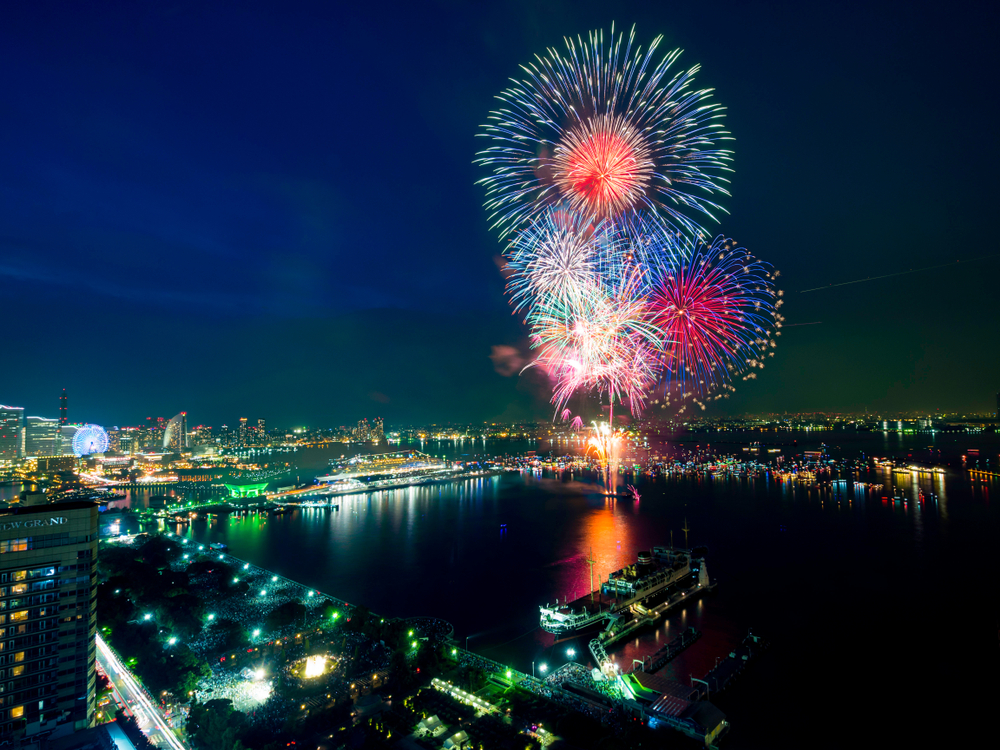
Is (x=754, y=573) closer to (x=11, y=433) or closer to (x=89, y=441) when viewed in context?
(x=11, y=433)

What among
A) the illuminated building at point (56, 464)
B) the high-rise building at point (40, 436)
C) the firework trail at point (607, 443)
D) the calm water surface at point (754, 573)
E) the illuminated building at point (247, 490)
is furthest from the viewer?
the high-rise building at point (40, 436)

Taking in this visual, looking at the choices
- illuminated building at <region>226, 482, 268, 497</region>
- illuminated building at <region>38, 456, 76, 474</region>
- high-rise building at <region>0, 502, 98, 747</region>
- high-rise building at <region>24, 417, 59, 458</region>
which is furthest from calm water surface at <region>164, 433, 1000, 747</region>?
high-rise building at <region>24, 417, 59, 458</region>

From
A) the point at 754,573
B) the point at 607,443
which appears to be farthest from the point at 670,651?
the point at 607,443

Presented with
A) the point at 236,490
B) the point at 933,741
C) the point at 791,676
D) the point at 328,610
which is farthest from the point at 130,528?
the point at 933,741

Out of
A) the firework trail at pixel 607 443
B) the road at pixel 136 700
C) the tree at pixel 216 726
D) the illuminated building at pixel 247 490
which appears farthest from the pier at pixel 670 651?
the illuminated building at pixel 247 490

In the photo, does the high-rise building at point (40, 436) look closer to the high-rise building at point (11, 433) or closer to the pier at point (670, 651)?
the high-rise building at point (11, 433)
